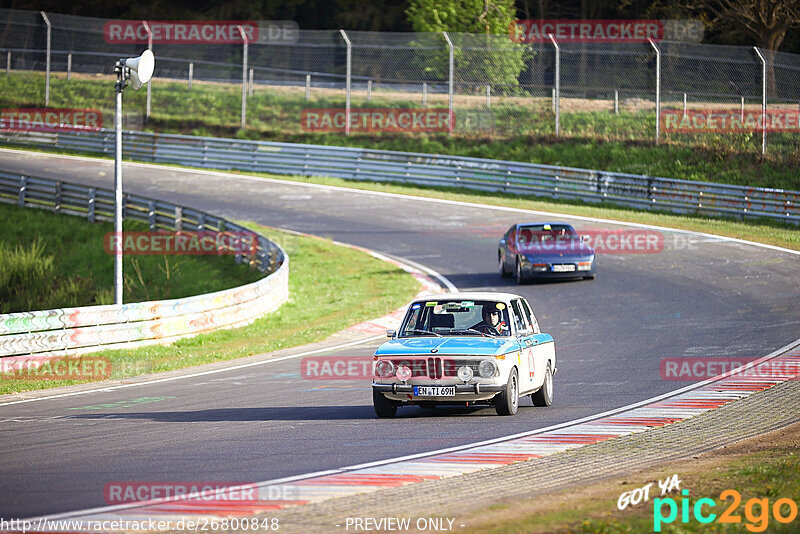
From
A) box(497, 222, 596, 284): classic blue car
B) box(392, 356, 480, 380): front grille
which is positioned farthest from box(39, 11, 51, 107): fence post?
box(392, 356, 480, 380): front grille

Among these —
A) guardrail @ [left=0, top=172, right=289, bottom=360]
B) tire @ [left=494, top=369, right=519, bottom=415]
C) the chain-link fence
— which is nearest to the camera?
tire @ [left=494, top=369, right=519, bottom=415]

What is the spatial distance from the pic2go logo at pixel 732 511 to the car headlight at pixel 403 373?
460cm

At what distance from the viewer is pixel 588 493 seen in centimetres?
787

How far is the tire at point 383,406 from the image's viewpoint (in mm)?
11867

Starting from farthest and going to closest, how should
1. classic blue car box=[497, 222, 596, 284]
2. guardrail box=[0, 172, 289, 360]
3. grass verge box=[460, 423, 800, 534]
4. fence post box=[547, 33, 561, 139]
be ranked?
fence post box=[547, 33, 561, 139] < classic blue car box=[497, 222, 596, 284] < guardrail box=[0, 172, 289, 360] < grass verge box=[460, 423, 800, 534]

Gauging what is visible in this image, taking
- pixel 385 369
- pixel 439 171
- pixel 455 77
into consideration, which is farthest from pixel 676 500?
pixel 455 77

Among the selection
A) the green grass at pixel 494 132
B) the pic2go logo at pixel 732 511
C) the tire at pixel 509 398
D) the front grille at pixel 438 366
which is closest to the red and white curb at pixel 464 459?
the tire at pixel 509 398

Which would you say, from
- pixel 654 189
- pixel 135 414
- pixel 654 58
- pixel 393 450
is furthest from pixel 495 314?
pixel 654 58

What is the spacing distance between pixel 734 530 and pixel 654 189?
29170 millimetres

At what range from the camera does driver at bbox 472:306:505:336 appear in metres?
12.4

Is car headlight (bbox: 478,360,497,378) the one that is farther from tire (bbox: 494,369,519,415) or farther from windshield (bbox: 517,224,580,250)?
windshield (bbox: 517,224,580,250)

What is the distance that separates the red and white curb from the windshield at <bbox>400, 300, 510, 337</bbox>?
1565 mm

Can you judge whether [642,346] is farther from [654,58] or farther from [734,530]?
[654,58]

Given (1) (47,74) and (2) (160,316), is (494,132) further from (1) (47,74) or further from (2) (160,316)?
(2) (160,316)
